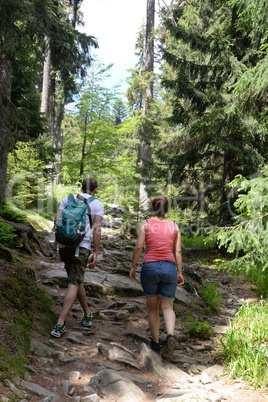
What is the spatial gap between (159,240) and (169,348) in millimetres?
1349

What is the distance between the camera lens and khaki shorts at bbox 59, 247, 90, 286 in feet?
13.6

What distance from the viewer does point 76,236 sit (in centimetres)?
399

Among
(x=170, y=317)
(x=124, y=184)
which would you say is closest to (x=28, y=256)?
(x=170, y=317)

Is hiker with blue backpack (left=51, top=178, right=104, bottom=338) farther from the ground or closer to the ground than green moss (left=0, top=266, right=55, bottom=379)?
farther from the ground

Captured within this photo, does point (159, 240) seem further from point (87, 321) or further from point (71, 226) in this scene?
point (87, 321)

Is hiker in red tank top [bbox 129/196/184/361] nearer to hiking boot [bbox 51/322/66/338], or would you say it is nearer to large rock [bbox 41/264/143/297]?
hiking boot [bbox 51/322/66/338]

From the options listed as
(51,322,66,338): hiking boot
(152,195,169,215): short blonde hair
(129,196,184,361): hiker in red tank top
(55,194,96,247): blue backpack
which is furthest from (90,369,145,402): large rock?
(152,195,169,215): short blonde hair

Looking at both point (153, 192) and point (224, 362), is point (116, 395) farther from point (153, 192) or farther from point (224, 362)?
point (153, 192)

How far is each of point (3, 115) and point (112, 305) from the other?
167 inches

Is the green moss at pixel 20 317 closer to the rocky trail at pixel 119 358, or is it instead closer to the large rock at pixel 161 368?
the rocky trail at pixel 119 358

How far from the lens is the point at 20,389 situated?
253 cm

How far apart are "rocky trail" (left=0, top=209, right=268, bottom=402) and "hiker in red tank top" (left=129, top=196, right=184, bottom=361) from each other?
1.25 feet

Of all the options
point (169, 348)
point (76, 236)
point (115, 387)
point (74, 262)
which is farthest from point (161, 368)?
point (76, 236)

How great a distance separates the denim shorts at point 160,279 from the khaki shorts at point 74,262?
2.83ft
